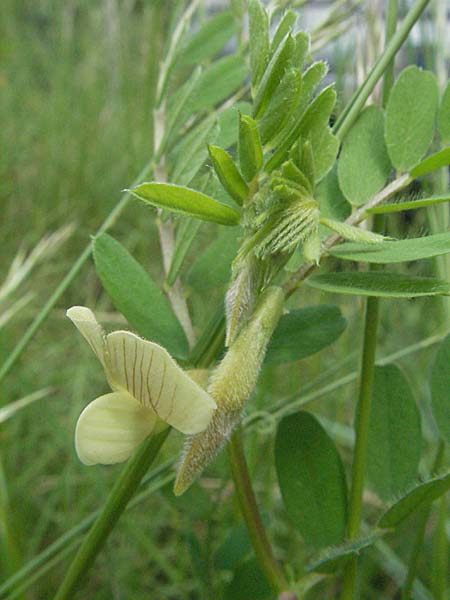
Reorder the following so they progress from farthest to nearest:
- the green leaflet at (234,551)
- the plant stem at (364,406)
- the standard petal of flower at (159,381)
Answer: the green leaflet at (234,551)
the plant stem at (364,406)
the standard petal of flower at (159,381)

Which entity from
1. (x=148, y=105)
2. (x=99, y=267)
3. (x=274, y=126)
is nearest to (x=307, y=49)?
(x=274, y=126)

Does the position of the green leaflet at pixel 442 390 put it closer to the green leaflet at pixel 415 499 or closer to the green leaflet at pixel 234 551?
the green leaflet at pixel 415 499

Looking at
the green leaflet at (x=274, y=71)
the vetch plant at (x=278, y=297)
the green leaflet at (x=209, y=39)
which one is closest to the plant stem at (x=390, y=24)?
the vetch plant at (x=278, y=297)

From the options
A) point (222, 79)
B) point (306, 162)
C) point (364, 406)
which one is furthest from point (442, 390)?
point (222, 79)

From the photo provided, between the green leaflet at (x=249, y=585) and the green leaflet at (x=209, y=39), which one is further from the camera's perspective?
the green leaflet at (x=209, y=39)

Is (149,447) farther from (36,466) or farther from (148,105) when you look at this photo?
(36,466)

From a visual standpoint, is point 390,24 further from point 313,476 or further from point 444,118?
point 313,476
